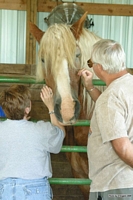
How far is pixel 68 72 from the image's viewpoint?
250 cm

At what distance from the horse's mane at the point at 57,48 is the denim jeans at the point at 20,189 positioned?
91cm

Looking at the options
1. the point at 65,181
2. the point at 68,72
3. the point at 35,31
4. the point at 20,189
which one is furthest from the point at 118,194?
the point at 35,31

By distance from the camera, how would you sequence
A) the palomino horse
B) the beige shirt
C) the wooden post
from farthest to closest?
the wooden post
the palomino horse
the beige shirt

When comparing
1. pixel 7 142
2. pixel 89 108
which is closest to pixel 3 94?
pixel 7 142

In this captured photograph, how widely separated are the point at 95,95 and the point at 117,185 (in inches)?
30.1

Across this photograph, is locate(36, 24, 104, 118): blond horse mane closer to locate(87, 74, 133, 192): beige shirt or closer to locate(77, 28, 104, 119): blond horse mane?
locate(77, 28, 104, 119): blond horse mane

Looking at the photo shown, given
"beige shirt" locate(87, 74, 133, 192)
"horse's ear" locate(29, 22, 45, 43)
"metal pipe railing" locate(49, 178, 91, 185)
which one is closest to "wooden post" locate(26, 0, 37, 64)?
"horse's ear" locate(29, 22, 45, 43)

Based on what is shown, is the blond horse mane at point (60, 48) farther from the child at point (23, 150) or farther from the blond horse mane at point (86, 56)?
the child at point (23, 150)

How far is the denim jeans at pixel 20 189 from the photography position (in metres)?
1.82

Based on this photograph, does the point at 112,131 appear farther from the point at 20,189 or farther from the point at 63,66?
the point at 63,66

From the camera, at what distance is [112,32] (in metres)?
6.63

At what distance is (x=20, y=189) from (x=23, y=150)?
20 centimetres

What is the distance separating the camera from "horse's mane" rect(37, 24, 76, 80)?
A: 2.56m

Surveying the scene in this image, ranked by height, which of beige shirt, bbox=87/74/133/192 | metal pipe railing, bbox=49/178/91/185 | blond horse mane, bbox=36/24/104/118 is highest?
blond horse mane, bbox=36/24/104/118
